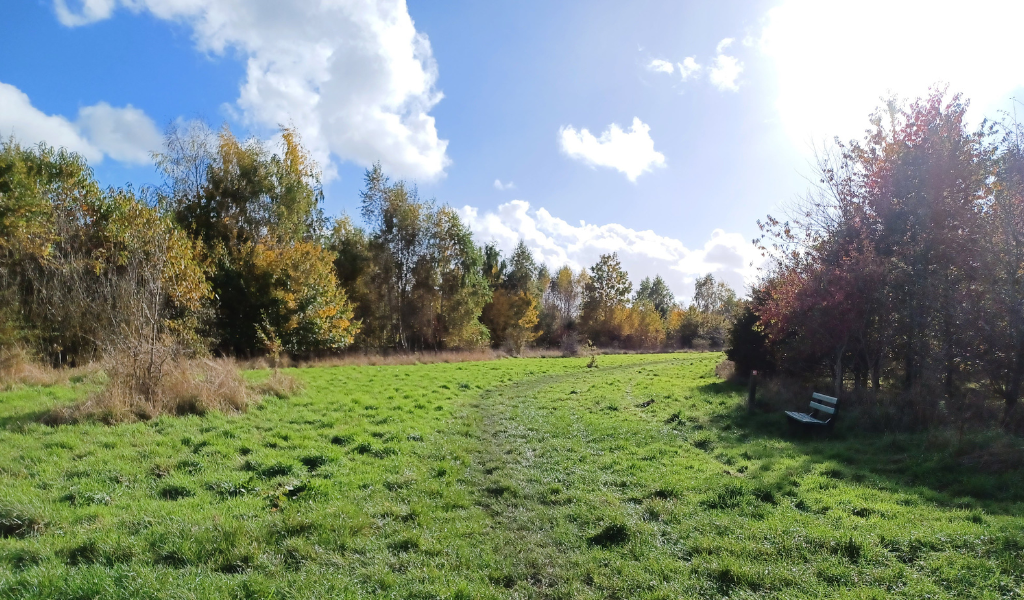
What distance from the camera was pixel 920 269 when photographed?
10.6 metres

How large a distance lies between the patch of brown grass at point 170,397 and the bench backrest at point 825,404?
12.6 metres

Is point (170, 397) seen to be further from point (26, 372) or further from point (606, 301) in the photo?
point (606, 301)

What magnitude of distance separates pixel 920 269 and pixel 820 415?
3.79 meters

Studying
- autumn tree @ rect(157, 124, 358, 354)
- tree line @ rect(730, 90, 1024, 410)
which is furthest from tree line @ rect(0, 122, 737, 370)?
tree line @ rect(730, 90, 1024, 410)

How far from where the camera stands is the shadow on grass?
619 centimetres

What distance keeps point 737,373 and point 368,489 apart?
16.3m

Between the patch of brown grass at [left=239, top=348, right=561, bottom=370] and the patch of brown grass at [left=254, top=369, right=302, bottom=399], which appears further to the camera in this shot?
the patch of brown grass at [left=239, top=348, right=561, bottom=370]

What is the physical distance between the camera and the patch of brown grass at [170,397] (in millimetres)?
9249

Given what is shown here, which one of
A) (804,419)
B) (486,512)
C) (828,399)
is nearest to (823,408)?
(828,399)

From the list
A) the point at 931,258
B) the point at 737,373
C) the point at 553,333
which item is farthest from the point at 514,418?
the point at 553,333

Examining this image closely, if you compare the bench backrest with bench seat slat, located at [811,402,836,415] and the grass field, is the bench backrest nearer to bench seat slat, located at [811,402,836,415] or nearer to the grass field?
bench seat slat, located at [811,402,836,415]

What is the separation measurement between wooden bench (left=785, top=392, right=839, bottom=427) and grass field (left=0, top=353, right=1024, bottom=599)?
14.7 inches

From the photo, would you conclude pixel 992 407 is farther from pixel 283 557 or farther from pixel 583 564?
pixel 283 557

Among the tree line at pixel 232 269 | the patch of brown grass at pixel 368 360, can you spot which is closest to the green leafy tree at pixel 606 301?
the tree line at pixel 232 269
